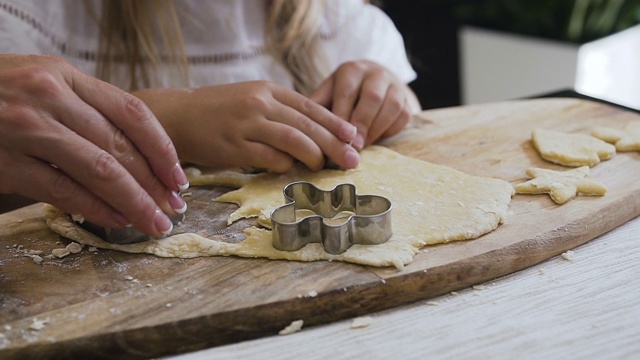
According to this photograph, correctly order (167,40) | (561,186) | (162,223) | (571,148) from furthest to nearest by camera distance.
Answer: (167,40) < (571,148) < (561,186) < (162,223)

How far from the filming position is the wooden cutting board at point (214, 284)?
0.69 meters

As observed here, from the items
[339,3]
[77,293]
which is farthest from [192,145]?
[339,3]

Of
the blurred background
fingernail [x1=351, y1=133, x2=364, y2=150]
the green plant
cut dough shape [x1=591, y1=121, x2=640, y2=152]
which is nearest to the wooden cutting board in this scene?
cut dough shape [x1=591, y1=121, x2=640, y2=152]

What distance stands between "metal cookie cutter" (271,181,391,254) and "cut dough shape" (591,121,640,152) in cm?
48

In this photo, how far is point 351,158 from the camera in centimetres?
103

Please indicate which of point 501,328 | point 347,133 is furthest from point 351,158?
point 501,328

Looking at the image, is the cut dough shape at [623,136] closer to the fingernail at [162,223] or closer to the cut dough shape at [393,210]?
the cut dough shape at [393,210]

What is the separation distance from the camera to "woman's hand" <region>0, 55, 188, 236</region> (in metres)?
0.75

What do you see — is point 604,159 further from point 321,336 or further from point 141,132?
point 141,132

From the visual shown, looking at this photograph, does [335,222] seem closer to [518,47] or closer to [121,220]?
[121,220]

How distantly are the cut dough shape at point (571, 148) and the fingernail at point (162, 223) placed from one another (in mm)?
603

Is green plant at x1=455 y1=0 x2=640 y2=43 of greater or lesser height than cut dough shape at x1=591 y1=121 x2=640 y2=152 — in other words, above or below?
below

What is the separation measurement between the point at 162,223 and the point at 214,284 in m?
0.11

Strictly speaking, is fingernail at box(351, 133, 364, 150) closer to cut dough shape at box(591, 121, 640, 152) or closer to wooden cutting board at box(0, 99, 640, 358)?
wooden cutting board at box(0, 99, 640, 358)
